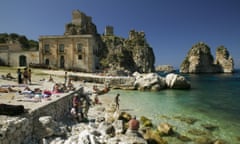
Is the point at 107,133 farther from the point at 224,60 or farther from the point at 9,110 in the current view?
Answer: the point at 224,60

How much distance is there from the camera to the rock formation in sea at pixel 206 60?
127000mm

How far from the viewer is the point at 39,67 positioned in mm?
36969

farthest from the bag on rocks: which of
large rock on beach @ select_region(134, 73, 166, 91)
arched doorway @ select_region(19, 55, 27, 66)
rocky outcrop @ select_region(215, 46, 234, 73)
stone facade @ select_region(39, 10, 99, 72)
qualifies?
rocky outcrop @ select_region(215, 46, 234, 73)

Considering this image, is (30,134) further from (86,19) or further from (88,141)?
(86,19)

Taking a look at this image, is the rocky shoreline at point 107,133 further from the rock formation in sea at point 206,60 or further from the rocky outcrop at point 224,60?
the rocky outcrop at point 224,60

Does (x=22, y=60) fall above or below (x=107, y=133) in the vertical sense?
above

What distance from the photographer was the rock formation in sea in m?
127

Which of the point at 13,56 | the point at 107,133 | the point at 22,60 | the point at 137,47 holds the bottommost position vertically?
the point at 107,133

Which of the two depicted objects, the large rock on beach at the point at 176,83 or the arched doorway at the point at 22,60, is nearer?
the large rock on beach at the point at 176,83

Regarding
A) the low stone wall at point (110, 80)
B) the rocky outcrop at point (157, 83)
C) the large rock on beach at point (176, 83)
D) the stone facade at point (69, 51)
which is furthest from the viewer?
the stone facade at point (69, 51)

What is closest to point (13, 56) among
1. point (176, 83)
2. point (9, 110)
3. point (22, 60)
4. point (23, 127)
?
point (22, 60)

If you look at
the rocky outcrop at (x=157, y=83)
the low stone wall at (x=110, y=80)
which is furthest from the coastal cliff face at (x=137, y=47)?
the rocky outcrop at (x=157, y=83)

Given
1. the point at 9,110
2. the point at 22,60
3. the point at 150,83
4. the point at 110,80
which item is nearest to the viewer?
the point at 9,110

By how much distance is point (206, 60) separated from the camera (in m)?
130
